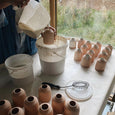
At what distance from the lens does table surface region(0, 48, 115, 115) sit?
1.89ft

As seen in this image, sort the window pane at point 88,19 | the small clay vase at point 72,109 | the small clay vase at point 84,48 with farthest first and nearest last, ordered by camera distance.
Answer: the window pane at point 88,19
the small clay vase at point 84,48
the small clay vase at point 72,109

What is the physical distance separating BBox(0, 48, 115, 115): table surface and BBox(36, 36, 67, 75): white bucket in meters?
0.03

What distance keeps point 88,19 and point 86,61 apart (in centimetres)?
43

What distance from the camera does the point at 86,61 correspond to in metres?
0.78

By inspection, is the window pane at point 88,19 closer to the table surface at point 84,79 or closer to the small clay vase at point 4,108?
the table surface at point 84,79

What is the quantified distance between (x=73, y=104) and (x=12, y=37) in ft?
1.59

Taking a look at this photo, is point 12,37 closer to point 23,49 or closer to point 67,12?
point 23,49

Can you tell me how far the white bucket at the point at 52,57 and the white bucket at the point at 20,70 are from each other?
0.24ft

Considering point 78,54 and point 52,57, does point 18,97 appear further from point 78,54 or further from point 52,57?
point 78,54

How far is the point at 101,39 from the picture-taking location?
3.55ft

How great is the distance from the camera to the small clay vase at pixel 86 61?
0.77 m

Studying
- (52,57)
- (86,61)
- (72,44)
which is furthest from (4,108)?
(72,44)

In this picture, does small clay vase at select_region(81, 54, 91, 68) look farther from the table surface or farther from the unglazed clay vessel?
the unglazed clay vessel

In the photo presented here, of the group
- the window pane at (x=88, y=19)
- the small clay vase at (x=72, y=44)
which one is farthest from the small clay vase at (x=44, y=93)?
the window pane at (x=88, y=19)
